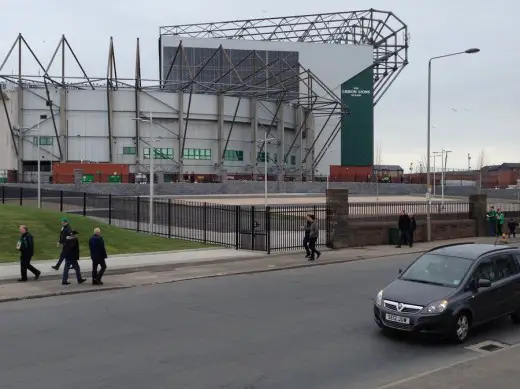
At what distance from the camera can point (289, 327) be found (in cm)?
1043

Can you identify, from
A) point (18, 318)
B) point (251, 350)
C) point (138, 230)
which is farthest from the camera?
point (138, 230)

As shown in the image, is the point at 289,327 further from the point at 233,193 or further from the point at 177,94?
the point at 177,94

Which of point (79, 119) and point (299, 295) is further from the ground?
point (79, 119)

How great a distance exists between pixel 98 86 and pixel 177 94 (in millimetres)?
10372

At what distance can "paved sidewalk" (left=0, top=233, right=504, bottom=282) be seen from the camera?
17844 mm

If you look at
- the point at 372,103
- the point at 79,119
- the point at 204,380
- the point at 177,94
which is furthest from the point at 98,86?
the point at 204,380

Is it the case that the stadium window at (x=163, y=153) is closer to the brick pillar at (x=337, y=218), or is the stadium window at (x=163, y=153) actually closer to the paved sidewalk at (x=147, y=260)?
the brick pillar at (x=337, y=218)

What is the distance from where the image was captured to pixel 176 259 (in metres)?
21.0

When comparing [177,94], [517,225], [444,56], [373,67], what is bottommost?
[517,225]

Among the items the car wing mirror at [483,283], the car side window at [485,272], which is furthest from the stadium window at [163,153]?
the car wing mirror at [483,283]

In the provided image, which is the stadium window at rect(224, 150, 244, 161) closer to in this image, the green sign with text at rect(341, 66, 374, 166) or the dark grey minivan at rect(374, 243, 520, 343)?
the green sign with text at rect(341, 66, 374, 166)

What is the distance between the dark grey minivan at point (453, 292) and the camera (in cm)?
901

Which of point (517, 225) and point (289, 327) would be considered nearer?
point (289, 327)

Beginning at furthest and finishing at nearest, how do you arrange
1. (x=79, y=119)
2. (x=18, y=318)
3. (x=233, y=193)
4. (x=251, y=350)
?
1. (x=79, y=119)
2. (x=233, y=193)
3. (x=18, y=318)
4. (x=251, y=350)
